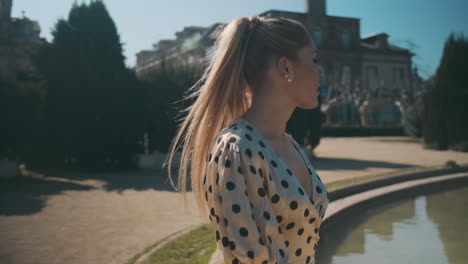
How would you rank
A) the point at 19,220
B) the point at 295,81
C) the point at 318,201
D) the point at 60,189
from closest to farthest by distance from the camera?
the point at 295,81 → the point at 318,201 → the point at 19,220 → the point at 60,189

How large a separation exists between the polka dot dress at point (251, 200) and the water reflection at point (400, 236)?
3438mm

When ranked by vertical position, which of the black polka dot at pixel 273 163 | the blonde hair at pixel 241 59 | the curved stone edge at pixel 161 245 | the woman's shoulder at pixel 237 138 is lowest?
the curved stone edge at pixel 161 245

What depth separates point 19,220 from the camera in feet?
21.4

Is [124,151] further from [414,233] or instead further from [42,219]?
[414,233]

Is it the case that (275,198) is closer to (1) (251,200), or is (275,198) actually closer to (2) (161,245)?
(1) (251,200)

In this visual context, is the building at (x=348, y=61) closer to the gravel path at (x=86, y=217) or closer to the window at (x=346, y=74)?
the window at (x=346, y=74)

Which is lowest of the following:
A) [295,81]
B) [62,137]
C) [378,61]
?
[62,137]

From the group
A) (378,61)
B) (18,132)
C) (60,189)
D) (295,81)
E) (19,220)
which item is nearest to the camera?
(295,81)

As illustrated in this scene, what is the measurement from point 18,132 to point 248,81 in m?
12.8

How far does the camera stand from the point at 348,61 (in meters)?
47.0

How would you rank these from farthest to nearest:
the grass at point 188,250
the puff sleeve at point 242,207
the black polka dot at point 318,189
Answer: the grass at point 188,250 < the black polka dot at point 318,189 < the puff sleeve at point 242,207

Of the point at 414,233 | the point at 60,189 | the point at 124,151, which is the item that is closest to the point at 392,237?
the point at 414,233

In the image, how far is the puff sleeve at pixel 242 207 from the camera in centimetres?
128

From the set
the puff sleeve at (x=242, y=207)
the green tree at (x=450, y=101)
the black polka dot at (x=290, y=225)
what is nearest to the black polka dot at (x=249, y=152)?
the puff sleeve at (x=242, y=207)
